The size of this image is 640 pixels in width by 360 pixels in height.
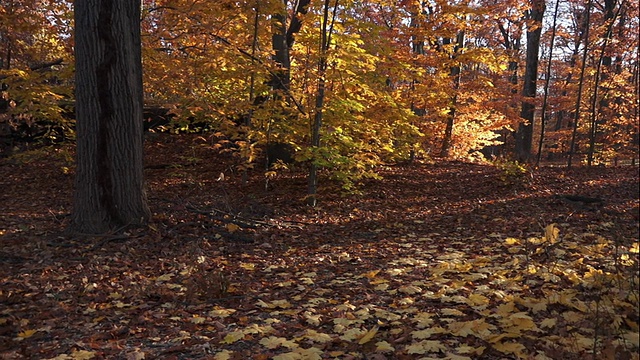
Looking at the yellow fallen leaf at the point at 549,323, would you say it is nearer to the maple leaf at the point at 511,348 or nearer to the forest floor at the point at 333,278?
the forest floor at the point at 333,278

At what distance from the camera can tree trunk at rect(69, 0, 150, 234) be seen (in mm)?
6359

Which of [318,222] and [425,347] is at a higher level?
[425,347]

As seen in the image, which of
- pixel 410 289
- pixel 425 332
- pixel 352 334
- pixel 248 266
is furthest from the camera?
pixel 248 266

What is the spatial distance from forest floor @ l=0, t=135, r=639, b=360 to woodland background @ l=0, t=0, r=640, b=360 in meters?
0.03

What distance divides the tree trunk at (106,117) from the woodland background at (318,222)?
0.45 m

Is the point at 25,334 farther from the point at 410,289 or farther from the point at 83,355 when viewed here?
the point at 410,289

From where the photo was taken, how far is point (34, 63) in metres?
13.1

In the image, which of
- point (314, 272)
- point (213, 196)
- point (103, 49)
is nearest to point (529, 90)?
point (213, 196)

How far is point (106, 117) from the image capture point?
648cm

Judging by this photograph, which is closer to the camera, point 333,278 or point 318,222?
point 333,278

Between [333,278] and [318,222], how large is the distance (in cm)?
Result: 305

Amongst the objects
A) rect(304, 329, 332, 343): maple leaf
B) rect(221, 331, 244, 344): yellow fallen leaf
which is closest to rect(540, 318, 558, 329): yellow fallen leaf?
rect(304, 329, 332, 343): maple leaf

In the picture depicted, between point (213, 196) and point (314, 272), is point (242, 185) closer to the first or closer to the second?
point (213, 196)

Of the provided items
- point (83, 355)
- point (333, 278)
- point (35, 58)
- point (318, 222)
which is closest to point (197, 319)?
point (83, 355)
